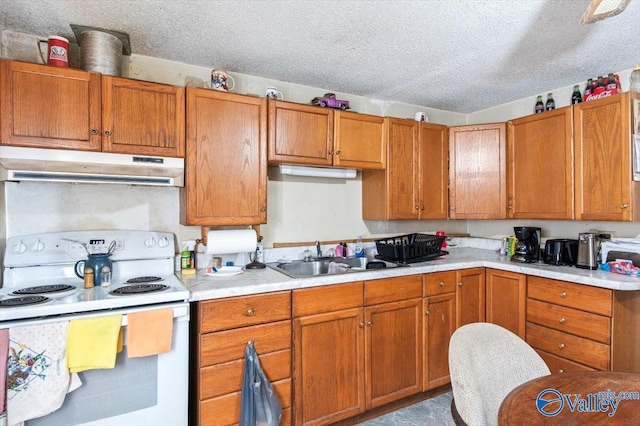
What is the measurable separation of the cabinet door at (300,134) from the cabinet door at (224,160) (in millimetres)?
83

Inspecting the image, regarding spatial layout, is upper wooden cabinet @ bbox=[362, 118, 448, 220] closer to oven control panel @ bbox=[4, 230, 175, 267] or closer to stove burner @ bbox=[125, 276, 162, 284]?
oven control panel @ bbox=[4, 230, 175, 267]

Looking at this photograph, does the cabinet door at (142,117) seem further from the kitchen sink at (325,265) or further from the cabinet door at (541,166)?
the cabinet door at (541,166)

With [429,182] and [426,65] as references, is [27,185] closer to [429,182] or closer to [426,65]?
[426,65]

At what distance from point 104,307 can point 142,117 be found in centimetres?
102

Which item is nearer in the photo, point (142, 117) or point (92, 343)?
point (92, 343)

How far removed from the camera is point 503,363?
1.25 meters

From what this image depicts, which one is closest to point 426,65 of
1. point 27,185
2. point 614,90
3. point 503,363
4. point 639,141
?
point 614,90

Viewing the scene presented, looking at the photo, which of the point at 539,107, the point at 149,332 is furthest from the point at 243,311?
the point at 539,107

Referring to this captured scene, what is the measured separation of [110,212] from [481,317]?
109 inches

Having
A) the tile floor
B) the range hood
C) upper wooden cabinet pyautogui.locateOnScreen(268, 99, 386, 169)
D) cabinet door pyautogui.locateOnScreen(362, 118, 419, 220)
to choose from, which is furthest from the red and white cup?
the tile floor

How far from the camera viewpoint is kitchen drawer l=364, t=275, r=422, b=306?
85.8 inches

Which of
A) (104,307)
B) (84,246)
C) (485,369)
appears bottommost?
(485,369)

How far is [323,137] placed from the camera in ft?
7.97

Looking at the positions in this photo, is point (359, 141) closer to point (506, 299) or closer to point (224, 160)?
point (224, 160)
